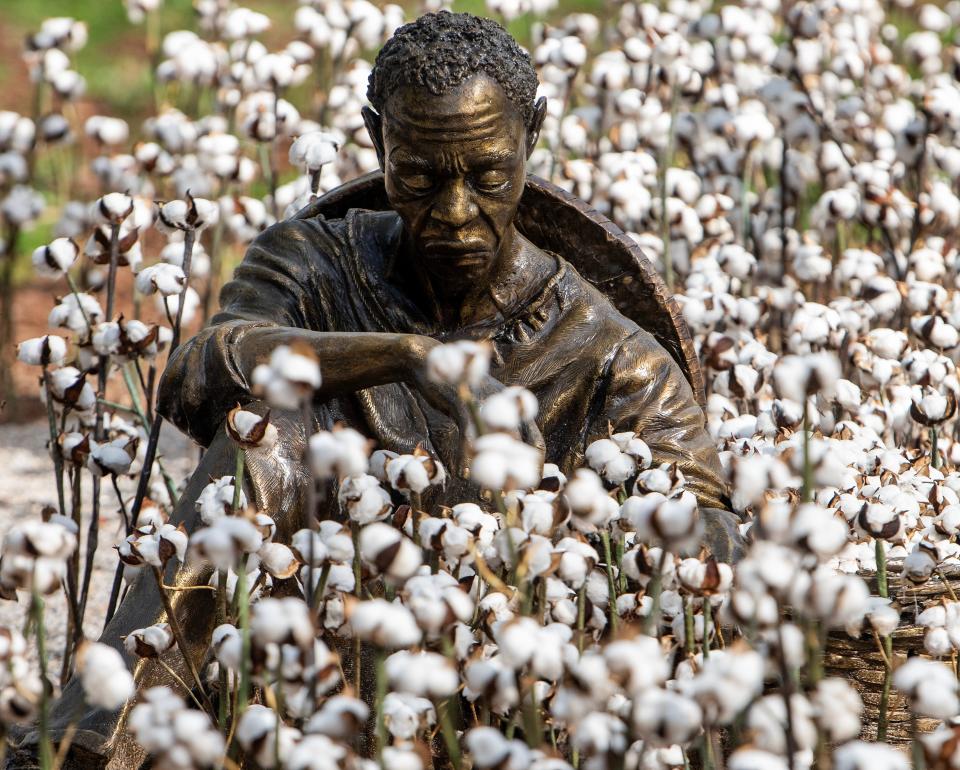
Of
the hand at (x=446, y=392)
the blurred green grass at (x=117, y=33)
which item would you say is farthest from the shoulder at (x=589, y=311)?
the blurred green grass at (x=117, y=33)

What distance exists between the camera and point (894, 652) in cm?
236

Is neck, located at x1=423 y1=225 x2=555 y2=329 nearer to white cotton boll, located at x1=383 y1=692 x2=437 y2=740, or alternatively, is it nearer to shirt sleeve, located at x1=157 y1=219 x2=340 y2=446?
shirt sleeve, located at x1=157 y1=219 x2=340 y2=446

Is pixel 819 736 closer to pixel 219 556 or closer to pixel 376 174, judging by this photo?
pixel 219 556

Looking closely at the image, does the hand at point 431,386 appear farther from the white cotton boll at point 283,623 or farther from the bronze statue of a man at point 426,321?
the white cotton boll at point 283,623

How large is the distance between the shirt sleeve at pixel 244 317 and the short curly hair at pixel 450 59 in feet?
1.10

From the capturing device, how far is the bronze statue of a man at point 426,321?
8.23ft

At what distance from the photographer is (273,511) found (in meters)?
2.55

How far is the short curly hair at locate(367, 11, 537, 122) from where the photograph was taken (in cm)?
255

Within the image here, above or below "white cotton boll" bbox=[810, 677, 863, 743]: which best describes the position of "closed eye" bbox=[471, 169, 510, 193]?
below

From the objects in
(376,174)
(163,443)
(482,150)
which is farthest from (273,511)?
(163,443)

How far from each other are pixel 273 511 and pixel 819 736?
3.80 feet

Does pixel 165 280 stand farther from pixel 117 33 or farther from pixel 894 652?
pixel 117 33

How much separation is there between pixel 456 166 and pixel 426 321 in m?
0.39

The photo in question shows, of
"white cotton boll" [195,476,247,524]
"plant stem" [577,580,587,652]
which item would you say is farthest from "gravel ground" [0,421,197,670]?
"plant stem" [577,580,587,652]
